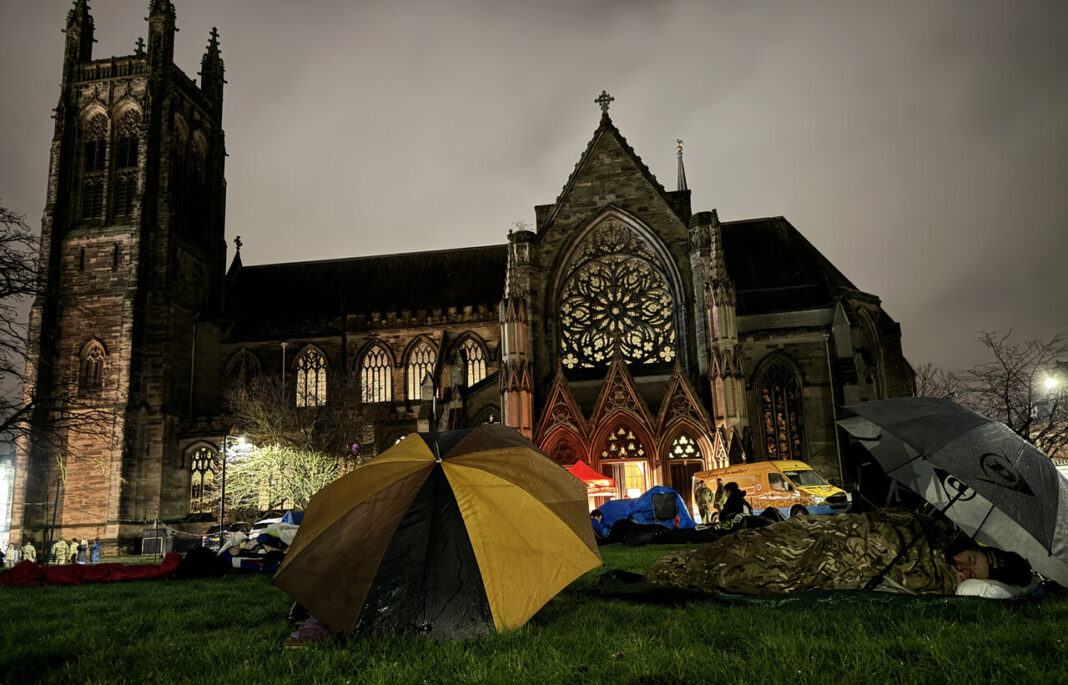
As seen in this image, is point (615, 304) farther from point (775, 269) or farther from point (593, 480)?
point (775, 269)

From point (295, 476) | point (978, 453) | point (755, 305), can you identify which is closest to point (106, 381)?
point (295, 476)

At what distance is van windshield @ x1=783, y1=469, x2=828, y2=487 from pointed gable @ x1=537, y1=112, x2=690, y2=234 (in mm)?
11993

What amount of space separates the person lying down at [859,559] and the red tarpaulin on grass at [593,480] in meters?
17.6

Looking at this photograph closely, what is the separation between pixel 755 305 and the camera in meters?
33.0

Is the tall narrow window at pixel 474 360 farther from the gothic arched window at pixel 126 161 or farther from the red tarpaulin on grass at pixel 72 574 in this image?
the red tarpaulin on grass at pixel 72 574

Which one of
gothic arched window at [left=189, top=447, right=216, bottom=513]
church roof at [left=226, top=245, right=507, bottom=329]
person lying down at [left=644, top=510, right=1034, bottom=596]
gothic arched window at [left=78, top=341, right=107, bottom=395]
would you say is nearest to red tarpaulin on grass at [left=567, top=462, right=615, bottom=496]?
person lying down at [left=644, top=510, right=1034, bottom=596]

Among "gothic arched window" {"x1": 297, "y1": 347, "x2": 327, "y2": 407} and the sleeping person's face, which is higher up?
"gothic arched window" {"x1": 297, "y1": 347, "x2": 327, "y2": 407}

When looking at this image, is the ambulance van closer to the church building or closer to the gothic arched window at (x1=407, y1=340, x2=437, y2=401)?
the church building

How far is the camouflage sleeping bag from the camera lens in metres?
6.28

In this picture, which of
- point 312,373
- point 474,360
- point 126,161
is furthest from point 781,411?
point 126,161

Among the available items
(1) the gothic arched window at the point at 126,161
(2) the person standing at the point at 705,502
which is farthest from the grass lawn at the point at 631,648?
(1) the gothic arched window at the point at 126,161

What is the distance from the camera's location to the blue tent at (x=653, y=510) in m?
18.1

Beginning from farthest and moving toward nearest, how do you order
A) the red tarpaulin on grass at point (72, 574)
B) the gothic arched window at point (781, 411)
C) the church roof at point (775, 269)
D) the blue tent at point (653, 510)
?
1. the church roof at point (775, 269)
2. the gothic arched window at point (781, 411)
3. the blue tent at point (653, 510)
4. the red tarpaulin on grass at point (72, 574)

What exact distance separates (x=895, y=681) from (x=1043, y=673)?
29.9 inches
